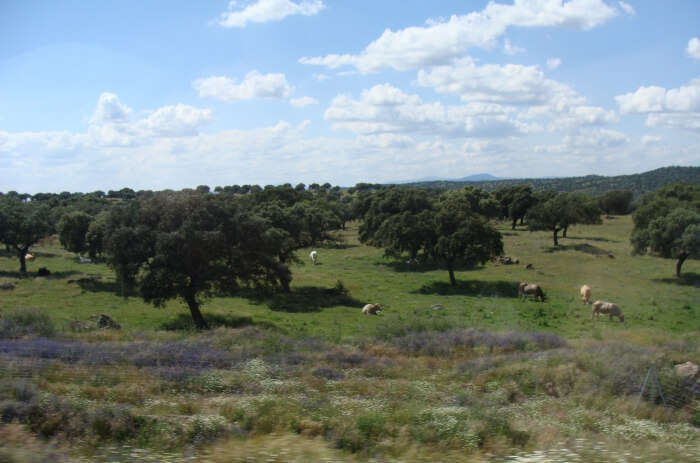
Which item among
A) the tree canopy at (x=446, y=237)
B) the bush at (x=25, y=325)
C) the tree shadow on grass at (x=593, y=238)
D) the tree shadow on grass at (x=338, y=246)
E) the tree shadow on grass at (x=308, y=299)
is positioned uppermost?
the tree canopy at (x=446, y=237)

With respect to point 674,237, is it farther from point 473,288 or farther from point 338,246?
point 338,246

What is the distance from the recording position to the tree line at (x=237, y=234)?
1019 inches

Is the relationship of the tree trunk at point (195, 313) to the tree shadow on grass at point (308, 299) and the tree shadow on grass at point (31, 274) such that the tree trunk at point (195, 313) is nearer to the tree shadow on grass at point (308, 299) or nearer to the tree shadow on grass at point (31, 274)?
the tree shadow on grass at point (308, 299)

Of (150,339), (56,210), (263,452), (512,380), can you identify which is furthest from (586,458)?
(56,210)

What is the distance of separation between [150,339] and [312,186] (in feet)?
586

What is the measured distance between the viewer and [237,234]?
2777 cm

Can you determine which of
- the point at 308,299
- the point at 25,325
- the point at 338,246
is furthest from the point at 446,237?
the point at 338,246

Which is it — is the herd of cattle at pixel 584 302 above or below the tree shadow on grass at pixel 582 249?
below

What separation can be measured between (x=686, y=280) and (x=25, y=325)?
140 ft

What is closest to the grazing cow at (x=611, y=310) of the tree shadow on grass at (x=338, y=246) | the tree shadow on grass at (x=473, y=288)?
the tree shadow on grass at (x=473, y=288)

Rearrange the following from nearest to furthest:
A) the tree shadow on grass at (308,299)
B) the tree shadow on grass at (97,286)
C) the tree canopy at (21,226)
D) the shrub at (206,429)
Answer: the shrub at (206,429) → the tree shadow on grass at (308,299) → the tree shadow on grass at (97,286) → the tree canopy at (21,226)

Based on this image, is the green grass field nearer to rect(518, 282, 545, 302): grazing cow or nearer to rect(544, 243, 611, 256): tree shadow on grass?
rect(544, 243, 611, 256): tree shadow on grass

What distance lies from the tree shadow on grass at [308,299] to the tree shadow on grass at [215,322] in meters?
4.58

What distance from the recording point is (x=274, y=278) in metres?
29.3
